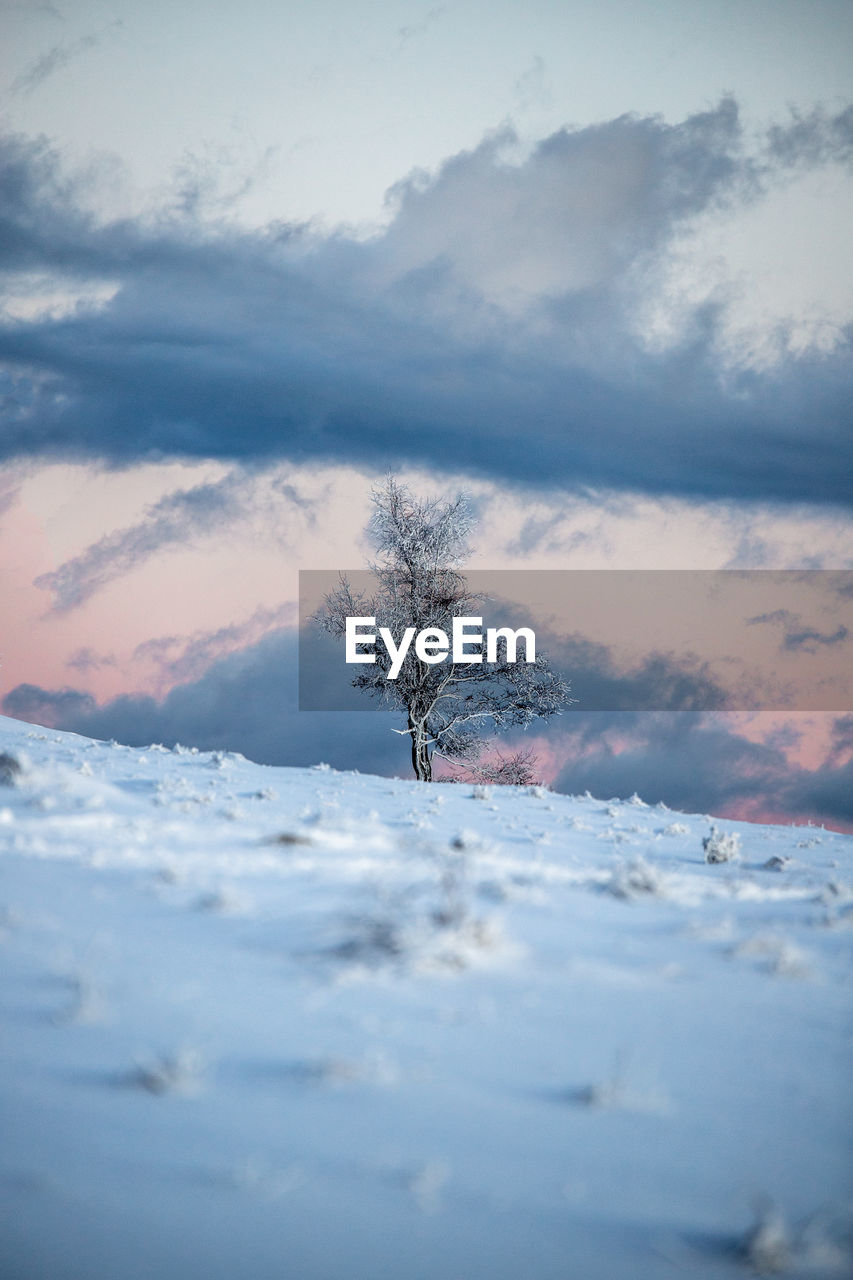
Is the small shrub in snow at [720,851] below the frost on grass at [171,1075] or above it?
below

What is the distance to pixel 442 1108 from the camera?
3.48 meters

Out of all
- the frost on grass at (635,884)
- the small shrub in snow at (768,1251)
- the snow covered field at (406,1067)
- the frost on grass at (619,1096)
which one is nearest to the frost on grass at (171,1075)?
the snow covered field at (406,1067)

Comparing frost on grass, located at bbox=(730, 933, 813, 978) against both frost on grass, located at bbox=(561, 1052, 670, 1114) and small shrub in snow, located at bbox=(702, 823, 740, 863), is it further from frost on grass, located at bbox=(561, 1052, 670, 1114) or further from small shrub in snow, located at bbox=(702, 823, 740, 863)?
small shrub in snow, located at bbox=(702, 823, 740, 863)

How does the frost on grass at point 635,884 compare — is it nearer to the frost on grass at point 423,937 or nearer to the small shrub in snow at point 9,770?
the frost on grass at point 423,937

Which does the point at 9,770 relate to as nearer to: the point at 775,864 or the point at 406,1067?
the point at 406,1067

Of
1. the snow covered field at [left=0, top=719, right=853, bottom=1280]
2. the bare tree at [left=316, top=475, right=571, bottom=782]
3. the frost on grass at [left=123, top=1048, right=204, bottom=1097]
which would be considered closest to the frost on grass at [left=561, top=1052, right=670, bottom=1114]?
the snow covered field at [left=0, top=719, right=853, bottom=1280]

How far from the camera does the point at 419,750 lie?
90.3 ft

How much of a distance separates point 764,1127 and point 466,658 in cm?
2359

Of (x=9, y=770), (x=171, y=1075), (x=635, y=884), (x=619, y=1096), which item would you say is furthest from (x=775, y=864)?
(x=9, y=770)

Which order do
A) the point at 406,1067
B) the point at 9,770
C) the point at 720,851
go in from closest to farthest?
the point at 406,1067
the point at 9,770
the point at 720,851

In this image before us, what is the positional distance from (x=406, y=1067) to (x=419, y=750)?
23880mm

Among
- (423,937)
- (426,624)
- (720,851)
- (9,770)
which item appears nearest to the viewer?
(423,937)

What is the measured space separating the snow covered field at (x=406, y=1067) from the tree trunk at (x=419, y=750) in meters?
20.6

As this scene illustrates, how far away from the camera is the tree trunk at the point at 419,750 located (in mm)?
27500
